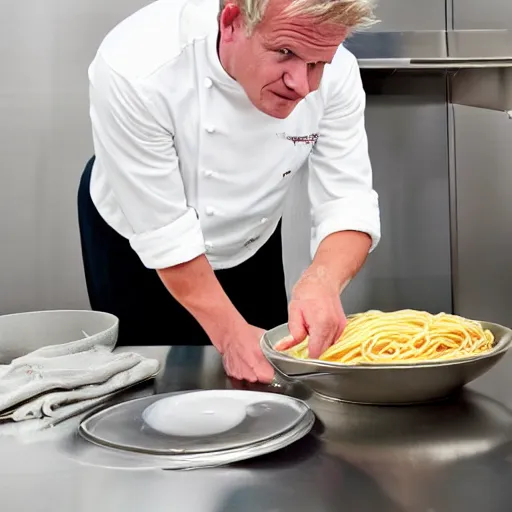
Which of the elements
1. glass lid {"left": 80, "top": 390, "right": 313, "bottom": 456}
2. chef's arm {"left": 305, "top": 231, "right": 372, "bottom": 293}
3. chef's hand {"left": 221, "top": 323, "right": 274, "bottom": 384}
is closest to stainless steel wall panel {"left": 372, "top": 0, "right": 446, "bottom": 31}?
chef's arm {"left": 305, "top": 231, "right": 372, "bottom": 293}

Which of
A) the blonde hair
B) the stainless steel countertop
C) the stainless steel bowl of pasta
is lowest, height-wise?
the stainless steel countertop

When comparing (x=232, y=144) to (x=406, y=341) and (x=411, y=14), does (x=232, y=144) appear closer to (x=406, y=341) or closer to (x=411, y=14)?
(x=406, y=341)

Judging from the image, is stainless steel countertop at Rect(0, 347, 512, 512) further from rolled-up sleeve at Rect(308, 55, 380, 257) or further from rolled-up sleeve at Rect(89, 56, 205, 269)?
rolled-up sleeve at Rect(308, 55, 380, 257)

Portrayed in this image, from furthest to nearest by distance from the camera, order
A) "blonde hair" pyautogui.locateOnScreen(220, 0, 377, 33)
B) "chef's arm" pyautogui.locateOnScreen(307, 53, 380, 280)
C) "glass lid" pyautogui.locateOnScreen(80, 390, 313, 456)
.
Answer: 1. "chef's arm" pyautogui.locateOnScreen(307, 53, 380, 280)
2. "blonde hair" pyautogui.locateOnScreen(220, 0, 377, 33)
3. "glass lid" pyautogui.locateOnScreen(80, 390, 313, 456)

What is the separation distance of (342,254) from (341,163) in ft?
0.75

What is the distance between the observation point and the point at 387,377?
3.00 ft

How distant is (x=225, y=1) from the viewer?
1244 millimetres

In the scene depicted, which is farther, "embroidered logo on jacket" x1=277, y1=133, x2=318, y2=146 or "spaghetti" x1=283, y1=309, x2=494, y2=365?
"embroidered logo on jacket" x1=277, y1=133, x2=318, y2=146

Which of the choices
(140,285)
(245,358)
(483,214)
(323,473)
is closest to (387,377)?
(323,473)

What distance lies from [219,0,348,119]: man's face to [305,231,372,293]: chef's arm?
26 cm

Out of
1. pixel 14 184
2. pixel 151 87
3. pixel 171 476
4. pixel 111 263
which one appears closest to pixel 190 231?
pixel 151 87

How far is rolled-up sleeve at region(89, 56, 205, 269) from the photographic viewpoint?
4.35ft

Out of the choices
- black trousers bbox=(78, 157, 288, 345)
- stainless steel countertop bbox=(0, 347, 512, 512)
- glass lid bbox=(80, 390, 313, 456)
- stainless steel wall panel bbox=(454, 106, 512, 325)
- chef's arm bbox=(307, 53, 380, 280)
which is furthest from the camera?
stainless steel wall panel bbox=(454, 106, 512, 325)

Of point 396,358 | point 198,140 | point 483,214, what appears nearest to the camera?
point 396,358
